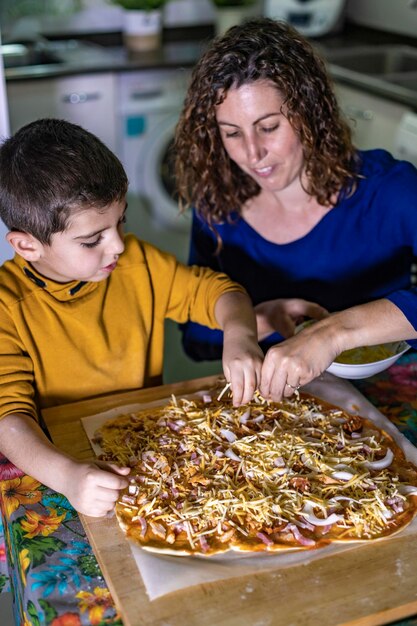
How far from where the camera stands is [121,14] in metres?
4.13

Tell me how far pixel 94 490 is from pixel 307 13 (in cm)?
348

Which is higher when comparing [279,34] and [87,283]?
[279,34]

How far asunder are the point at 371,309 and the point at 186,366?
1.82 m

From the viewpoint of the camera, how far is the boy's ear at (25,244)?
1301mm

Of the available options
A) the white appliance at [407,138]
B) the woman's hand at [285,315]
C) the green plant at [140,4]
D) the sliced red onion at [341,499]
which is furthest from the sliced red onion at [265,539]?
the green plant at [140,4]

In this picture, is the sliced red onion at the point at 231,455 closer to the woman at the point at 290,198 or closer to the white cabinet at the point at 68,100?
the woman at the point at 290,198

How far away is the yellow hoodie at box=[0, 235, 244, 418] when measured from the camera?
134 cm

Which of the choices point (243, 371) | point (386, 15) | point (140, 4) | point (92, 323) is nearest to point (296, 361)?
point (243, 371)

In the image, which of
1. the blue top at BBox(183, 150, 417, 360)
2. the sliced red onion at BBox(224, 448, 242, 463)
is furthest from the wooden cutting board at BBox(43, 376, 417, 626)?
the blue top at BBox(183, 150, 417, 360)

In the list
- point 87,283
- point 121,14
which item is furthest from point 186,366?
point 121,14

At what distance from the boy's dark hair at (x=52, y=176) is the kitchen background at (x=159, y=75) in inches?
66.7

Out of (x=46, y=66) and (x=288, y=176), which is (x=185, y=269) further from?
(x=46, y=66)

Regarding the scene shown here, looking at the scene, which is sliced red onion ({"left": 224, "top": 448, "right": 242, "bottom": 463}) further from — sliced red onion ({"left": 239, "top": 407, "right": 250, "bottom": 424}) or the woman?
the woman

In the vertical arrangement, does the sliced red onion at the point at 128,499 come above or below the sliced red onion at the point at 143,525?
below
